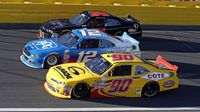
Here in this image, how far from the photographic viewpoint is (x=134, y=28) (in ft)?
72.2

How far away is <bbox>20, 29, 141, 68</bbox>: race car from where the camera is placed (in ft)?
55.3

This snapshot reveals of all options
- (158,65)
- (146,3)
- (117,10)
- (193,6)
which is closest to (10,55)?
(158,65)

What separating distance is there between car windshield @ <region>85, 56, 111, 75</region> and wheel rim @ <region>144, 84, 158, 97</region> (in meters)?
1.28

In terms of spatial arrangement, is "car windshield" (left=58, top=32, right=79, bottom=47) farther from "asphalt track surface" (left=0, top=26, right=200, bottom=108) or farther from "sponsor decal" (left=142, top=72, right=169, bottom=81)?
"sponsor decal" (left=142, top=72, right=169, bottom=81)

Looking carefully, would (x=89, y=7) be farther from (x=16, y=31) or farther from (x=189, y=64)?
(x=189, y=64)

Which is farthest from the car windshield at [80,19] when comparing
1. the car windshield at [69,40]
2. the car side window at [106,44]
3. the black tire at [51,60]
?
the black tire at [51,60]

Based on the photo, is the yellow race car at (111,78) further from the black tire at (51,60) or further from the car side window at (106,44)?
the car side window at (106,44)

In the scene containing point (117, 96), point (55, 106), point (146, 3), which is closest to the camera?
point (55, 106)

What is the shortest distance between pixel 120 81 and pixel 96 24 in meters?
7.57

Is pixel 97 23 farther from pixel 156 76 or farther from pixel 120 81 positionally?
pixel 120 81

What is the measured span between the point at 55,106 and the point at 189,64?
288 inches

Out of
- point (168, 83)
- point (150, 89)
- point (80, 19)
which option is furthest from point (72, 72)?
point (80, 19)

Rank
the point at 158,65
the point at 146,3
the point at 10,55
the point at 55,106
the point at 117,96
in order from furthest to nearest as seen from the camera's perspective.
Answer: the point at 146,3 → the point at 10,55 → the point at 158,65 → the point at 117,96 → the point at 55,106

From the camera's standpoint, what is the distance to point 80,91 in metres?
13.8
